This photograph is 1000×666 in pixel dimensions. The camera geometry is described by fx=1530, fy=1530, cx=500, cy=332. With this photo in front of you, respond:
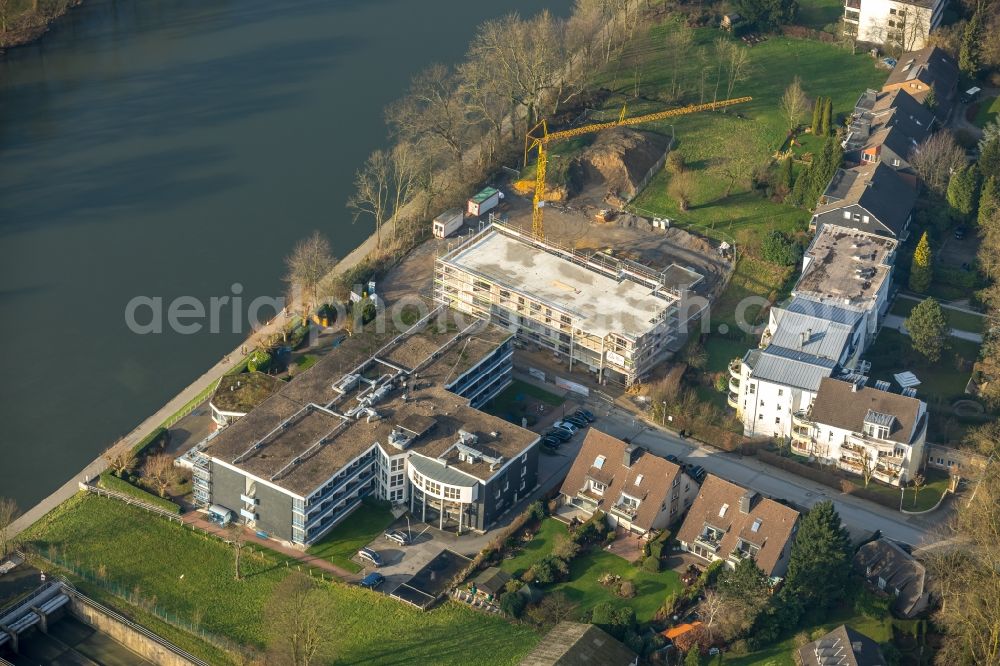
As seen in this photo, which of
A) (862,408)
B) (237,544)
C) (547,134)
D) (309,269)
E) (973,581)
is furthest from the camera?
(547,134)

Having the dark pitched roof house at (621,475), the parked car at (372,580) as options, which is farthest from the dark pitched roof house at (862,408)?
the parked car at (372,580)

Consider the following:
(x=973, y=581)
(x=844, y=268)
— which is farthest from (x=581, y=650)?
(x=844, y=268)

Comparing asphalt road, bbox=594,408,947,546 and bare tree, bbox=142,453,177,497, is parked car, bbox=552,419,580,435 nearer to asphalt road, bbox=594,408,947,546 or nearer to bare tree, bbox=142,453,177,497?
asphalt road, bbox=594,408,947,546

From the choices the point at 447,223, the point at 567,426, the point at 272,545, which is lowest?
the point at 272,545

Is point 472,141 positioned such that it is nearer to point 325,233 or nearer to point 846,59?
point 325,233

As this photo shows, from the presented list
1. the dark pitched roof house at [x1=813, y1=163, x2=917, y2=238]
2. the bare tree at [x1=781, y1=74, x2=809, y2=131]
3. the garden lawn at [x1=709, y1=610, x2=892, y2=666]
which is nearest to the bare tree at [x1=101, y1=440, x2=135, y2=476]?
the garden lawn at [x1=709, y1=610, x2=892, y2=666]

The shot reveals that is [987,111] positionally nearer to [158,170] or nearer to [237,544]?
[158,170]
